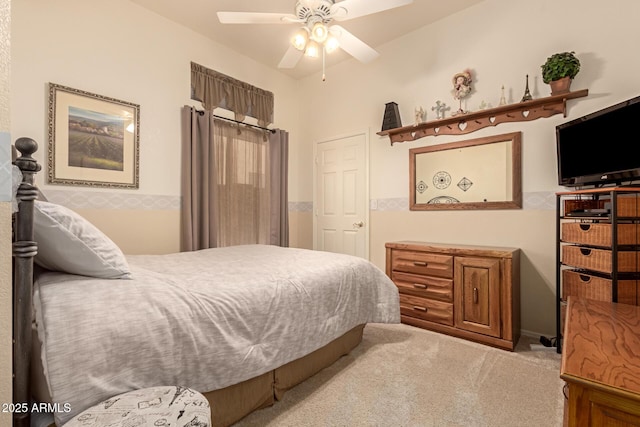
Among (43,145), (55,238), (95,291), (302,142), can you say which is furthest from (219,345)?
(302,142)

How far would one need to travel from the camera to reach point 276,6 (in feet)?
9.56

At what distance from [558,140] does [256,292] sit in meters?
2.61

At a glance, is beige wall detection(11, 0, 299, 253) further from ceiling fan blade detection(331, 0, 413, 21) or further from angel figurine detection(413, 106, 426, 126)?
angel figurine detection(413, 106, 426, 126)

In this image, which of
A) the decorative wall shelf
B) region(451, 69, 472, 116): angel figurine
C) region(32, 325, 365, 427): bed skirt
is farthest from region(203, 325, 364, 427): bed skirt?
region(451, 69, 472, 116): angel figurine

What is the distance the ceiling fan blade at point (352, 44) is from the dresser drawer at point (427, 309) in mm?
2289

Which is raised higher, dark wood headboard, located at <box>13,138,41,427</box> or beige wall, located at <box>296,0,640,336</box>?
beige wall, located at <box>296,0,640,336</box>

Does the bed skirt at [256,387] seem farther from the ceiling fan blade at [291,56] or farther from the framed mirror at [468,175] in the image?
the ceiling fan blade at [291,56]

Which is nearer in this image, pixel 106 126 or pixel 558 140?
pixel 558 140

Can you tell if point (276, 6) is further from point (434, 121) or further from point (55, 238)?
point (55, 238)

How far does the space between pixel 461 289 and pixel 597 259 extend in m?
0.94

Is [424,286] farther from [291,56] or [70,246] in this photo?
[70,246]

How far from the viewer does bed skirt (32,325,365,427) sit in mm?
979

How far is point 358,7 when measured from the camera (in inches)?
85.3

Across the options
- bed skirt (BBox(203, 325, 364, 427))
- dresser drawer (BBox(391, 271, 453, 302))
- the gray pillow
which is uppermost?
the gray pillow
